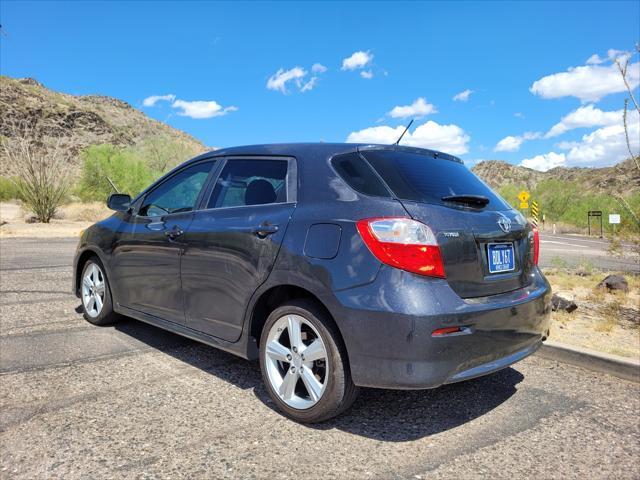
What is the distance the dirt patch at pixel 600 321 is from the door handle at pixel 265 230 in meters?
3.27

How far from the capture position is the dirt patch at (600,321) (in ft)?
16.5

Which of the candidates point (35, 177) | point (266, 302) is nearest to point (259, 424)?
point (266, 302)

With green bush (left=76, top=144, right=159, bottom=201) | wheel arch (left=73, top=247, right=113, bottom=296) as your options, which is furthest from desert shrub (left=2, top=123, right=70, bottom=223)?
wheel arch (left=73, top=247, right=113, bottom=296)

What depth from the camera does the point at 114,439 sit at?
2.90 m

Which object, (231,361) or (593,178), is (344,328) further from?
(593,178)

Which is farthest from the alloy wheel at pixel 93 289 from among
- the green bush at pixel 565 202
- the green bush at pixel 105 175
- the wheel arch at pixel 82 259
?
the green bush at pixel 565 202

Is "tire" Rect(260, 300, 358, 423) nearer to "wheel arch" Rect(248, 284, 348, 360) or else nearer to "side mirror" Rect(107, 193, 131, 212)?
"wheel arch" Rect(248, 284, 348, 360)

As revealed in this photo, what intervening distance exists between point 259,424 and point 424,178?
184 cm

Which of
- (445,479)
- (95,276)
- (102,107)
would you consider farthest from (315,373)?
(102,107)

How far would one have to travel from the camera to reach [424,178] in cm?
321

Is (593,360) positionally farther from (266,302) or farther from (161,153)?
(161,153)

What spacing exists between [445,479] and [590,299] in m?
5.56

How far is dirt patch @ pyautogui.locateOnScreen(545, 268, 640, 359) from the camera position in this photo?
5043 mm

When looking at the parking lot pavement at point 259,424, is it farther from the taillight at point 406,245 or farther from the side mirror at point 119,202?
the side mirror at point 119,202
